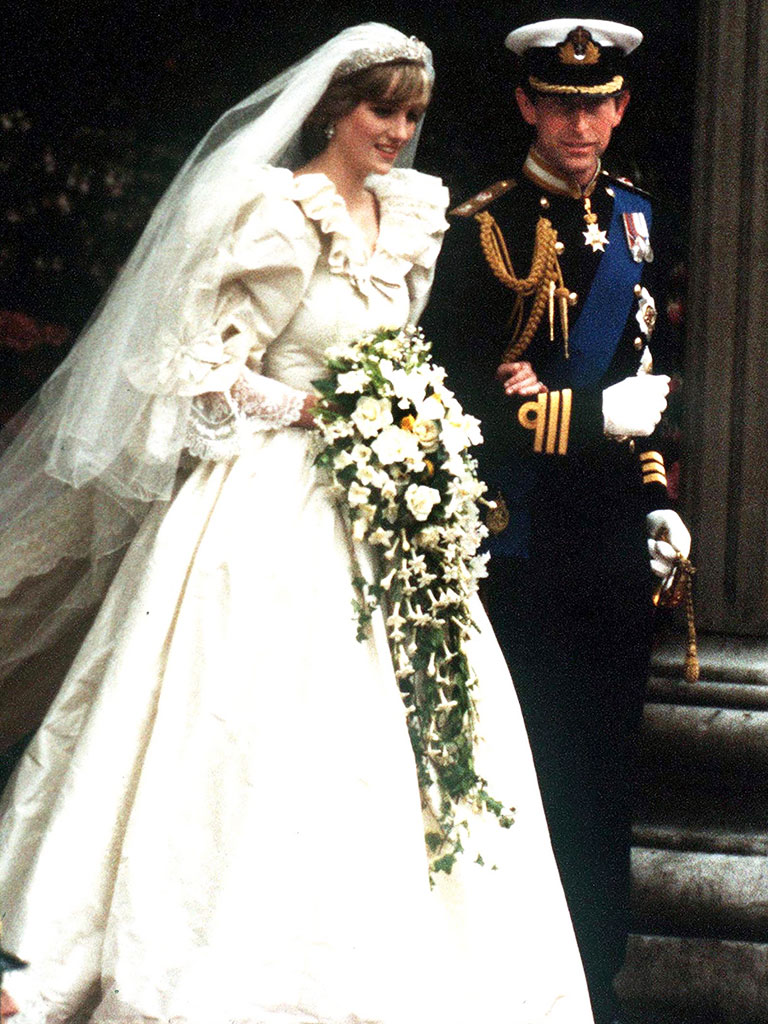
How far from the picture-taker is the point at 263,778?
456cm

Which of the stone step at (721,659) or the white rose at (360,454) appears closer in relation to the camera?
the white rose at (360,454)

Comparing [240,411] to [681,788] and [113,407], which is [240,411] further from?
[681,788]

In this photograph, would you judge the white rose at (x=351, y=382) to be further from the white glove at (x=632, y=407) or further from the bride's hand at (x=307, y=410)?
the white glove at (x=632, y=407)

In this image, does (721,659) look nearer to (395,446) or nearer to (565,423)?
(565,423)

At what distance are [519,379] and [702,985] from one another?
1682 mm

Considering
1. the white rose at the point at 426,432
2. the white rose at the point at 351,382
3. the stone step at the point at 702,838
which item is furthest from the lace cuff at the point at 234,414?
the stone step at the point at 702,838

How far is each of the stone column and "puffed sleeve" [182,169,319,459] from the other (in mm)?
1393

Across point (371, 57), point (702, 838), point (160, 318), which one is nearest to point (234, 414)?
point (160, 318)

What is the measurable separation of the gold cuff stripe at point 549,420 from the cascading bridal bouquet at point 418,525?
0.21 metres

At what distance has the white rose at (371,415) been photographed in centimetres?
467

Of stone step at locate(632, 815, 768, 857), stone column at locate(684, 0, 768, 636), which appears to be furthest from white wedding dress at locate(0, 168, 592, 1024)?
stone column at locate(684, 0, 768, 636)

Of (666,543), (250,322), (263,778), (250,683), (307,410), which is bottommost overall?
(263,778)

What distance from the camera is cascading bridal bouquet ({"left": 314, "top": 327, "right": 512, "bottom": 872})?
4684 millimetres

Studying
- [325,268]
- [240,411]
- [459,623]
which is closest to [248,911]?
[459,623]
